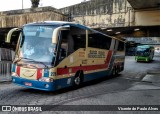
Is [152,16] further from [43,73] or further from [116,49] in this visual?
[43,73]

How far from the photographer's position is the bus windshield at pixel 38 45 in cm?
1111

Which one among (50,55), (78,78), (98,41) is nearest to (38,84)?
(50,55)

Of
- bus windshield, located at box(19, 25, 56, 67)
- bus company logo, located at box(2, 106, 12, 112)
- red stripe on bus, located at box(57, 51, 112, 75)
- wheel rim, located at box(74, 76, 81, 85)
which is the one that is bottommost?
bus company logo, located at box(2, 106, 12, 112)

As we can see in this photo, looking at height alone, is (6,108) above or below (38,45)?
below

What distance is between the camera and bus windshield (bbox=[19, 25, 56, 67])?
437 inches

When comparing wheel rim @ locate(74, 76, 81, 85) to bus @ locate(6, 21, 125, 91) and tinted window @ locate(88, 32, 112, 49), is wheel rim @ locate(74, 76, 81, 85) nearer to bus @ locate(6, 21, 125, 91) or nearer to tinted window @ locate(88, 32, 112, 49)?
bus @ locate(6, 21, 125, 91)

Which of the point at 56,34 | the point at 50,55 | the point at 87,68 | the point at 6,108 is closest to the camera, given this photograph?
the point at 6,108

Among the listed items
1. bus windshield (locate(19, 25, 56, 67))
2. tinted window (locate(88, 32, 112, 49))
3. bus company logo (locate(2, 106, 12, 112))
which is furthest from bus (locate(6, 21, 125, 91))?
bus company logo (locate(2, 106, 12, 112))

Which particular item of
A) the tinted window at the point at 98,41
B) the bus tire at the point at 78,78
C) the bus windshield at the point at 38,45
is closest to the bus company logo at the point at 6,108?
the bus windshield at the point at 38,45

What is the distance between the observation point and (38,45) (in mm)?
11375

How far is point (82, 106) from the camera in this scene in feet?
29.3

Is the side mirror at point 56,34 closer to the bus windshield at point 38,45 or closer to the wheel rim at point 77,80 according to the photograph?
the bus windshield at point 38,45

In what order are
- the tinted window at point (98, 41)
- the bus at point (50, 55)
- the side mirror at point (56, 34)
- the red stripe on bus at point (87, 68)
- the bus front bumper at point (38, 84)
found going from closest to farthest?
1. the side mirror at point (56, 34)
2. the bus front bumper at point (38, 84)
3. the bus at point (50, 55)
4. the red stripe on bus at point (87, 68)
5. the tinted window at point (98, 41)

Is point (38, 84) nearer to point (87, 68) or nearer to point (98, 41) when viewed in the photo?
point (87, 68)
